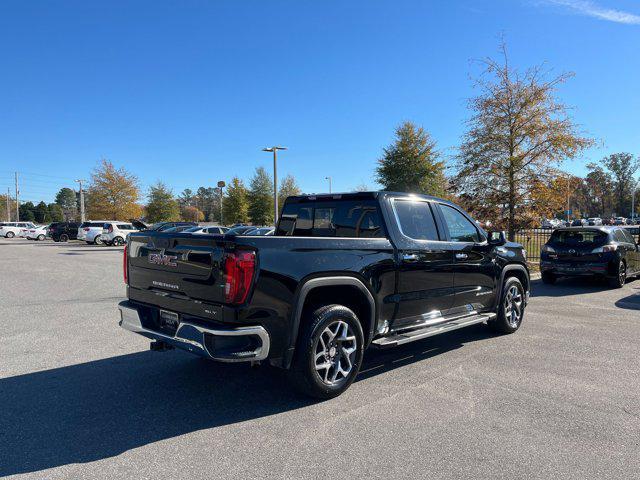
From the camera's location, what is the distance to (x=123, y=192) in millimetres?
42812

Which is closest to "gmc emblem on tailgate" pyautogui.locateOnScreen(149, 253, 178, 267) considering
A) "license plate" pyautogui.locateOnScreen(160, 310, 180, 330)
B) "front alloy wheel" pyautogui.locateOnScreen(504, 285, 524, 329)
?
"license plate" pyautogui.locateOnScreen(160, 310, 180, 330)

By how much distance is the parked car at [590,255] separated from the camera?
36.2ft

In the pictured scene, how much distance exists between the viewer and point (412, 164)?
122 feet

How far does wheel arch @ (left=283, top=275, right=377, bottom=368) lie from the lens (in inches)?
149

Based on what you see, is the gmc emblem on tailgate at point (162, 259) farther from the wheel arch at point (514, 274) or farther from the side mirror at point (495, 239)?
the wheel arch at point (514, 274)

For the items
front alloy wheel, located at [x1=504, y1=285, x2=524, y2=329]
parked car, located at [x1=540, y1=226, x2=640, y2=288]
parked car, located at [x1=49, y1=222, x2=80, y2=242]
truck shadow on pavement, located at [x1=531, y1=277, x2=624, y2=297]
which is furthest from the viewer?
parked car, located at [x1=49, y1=222, x2=80, y2=242]

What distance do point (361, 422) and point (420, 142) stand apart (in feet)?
118

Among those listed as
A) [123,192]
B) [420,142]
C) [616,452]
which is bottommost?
[616,452]

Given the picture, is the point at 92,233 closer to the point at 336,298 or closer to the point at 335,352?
the point at 336,298

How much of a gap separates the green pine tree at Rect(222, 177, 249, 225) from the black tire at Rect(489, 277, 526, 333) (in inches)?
1832

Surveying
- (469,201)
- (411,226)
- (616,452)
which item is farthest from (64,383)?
(469,201)

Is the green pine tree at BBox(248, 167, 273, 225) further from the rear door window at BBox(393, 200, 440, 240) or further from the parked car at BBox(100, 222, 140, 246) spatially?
the rear door window at BBox(393, 200, 440, 240)

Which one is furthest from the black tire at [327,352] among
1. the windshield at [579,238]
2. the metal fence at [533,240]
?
the metal fence at [533,240]

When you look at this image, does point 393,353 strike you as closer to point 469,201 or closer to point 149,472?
point 149,472
